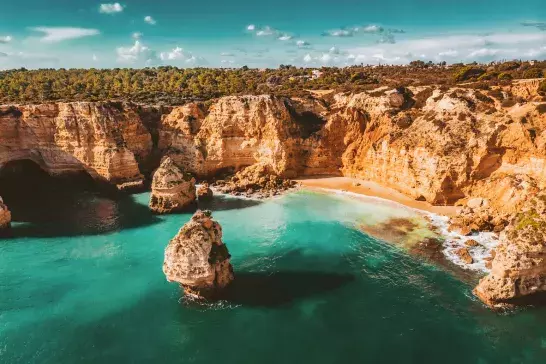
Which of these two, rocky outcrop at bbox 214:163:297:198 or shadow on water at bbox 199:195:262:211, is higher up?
rocky outcrop at bbox 214:163:297:198

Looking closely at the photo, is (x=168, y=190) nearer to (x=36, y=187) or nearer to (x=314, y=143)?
(x=314, y=143)

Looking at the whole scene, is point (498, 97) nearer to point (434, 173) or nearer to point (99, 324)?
point (434, 173)

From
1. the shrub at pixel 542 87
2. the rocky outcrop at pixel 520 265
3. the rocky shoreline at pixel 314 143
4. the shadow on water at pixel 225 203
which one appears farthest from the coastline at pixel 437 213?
the shrub at pixel 542 87

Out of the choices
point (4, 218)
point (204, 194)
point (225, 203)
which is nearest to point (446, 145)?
point (225, 203)

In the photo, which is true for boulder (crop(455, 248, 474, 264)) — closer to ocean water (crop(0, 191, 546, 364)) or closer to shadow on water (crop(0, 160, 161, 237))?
ocean water (crop(0, 191, 546, 364))

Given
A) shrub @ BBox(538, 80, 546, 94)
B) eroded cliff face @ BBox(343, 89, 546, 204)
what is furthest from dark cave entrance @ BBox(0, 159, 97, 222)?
shrub @ BBox(538, 80, 546, 94)

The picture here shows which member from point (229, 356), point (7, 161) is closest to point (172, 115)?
point (7, 161)

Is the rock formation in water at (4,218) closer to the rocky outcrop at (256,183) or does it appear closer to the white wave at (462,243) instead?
the rocky outcrop at (256,183)
